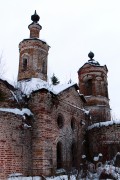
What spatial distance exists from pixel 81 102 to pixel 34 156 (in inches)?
201

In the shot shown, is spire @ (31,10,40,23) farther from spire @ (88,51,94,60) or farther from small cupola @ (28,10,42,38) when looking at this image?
spire @ (88,51,94,60)

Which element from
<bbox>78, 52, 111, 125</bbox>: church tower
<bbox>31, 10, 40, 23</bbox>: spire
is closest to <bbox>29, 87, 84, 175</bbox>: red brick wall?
<bbox>78, 52, 111, 125</bbox>: church tower

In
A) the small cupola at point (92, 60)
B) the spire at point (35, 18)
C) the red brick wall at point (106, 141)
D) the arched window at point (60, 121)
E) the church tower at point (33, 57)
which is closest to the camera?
the arched window at point (60, 121)

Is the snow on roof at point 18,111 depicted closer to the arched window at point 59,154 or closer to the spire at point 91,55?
the arched window at point 59,154

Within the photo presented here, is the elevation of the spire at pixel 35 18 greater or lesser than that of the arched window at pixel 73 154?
greater

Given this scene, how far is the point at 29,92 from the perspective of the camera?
14211 millimetres

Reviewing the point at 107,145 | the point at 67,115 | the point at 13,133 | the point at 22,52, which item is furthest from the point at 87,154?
the point at 22,52

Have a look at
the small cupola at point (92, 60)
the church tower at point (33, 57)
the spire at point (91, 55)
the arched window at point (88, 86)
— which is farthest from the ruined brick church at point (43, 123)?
the spire at point (91, 55)

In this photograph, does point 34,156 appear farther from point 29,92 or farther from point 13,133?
point 29,92

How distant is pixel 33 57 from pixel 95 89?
471cm

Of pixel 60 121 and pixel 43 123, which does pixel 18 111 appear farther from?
pixel 60 121

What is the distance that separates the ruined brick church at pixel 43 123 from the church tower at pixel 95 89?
0.21 ft

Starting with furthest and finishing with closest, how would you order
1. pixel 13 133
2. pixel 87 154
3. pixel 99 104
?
1. pixel 99 104
2. pixel 87 154
3. pixel 13 133

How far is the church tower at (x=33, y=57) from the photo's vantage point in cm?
1719
